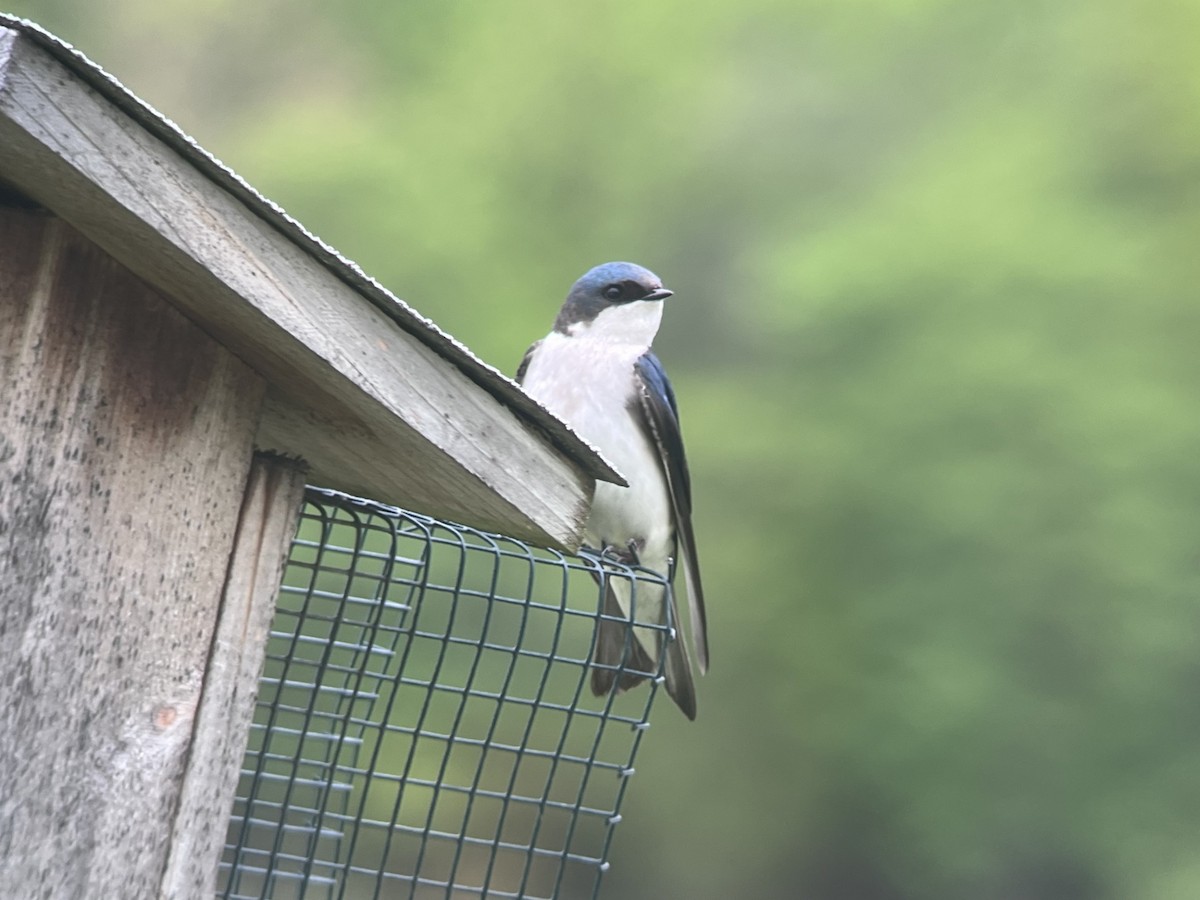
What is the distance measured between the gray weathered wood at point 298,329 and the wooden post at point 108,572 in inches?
2.1

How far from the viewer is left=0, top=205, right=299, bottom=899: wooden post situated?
4.50 ft

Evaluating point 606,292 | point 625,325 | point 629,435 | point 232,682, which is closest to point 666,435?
point 629,435

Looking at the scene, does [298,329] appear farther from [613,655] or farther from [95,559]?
[613,655]

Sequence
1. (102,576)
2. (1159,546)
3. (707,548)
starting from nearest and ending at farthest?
(102,576), (1159,546), (707,548)

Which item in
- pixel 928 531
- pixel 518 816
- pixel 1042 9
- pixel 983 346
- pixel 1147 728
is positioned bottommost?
pixel 518 816

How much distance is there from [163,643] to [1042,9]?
27.2 ft

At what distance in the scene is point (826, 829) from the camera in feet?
28.4

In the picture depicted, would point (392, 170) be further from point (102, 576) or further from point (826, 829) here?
point (102, 576)

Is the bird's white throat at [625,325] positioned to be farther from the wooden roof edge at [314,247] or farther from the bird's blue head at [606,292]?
the wooden roof edge at [314,247]

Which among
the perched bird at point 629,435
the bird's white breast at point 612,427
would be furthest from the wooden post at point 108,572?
the bird's white breast at point 612,427

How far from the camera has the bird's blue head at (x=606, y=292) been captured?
397 centimetres

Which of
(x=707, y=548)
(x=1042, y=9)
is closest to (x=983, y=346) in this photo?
(x=707, y=548)

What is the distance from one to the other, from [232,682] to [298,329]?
0.42 meters

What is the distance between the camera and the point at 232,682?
5.07ft
